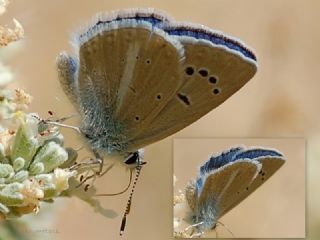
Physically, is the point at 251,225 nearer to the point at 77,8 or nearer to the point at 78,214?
the point at 78,214

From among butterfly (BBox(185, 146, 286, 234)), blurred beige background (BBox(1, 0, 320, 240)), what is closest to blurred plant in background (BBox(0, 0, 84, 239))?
blurred beige background (BBox(1, 0, 320, 240))

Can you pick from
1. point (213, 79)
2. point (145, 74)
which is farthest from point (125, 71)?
point (213, 79)

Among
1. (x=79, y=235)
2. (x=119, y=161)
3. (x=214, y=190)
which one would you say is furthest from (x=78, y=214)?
(x=214, y=190)

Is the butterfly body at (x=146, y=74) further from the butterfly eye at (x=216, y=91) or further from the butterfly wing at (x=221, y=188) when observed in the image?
the butterfly wing at (x=221, y=188)

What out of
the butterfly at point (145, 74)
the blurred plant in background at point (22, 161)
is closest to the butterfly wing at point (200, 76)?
the butterfly at point (145, 74)

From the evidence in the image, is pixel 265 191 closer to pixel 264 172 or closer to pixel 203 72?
pixel 264 172
